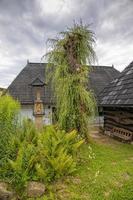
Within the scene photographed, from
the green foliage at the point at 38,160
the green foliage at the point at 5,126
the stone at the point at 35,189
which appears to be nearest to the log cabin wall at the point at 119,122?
the green foliage at the point at 38,160

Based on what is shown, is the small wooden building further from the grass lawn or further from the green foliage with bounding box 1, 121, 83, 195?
the green foliage with bounding box 1, 121, 83, 195

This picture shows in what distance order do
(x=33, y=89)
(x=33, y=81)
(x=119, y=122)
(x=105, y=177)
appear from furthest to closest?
(x=33, y=89), (x=33, y=81), (x=119, y=122), (x=105, y=177)

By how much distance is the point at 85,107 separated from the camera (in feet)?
32.1

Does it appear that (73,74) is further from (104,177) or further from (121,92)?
(104,177)

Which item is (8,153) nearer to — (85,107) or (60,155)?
(60,155)

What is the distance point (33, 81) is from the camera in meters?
16.2

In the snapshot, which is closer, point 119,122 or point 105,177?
Result: point 105,177

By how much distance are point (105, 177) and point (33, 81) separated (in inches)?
428

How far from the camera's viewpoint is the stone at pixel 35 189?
556cm

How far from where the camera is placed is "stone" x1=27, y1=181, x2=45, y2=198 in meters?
5.56

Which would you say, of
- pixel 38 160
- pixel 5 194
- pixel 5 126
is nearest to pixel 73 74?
pixel 5 126

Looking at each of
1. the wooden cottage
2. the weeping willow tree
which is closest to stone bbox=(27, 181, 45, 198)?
the weeping willow tree

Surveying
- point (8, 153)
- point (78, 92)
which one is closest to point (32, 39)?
point (78, 92)

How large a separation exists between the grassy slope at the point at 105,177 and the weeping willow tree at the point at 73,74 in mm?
1396
